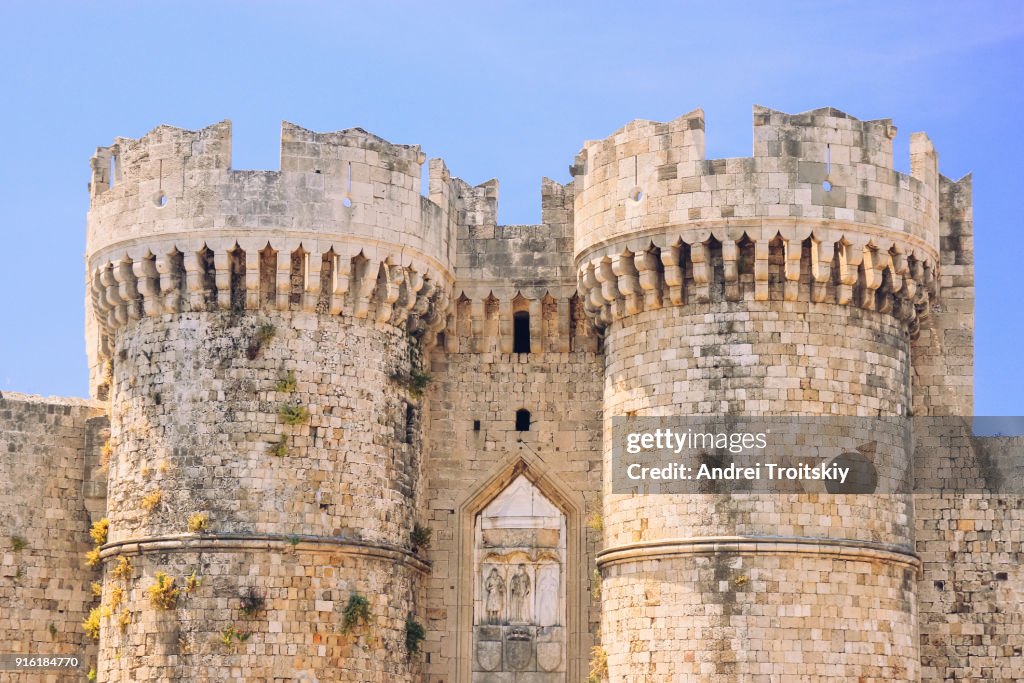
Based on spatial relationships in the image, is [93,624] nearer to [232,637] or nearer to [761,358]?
[232,637]

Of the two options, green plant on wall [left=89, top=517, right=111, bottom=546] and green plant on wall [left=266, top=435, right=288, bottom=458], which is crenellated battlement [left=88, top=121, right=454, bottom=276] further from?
green plant on wall [left=89, top=517, right=111, bottom=546]

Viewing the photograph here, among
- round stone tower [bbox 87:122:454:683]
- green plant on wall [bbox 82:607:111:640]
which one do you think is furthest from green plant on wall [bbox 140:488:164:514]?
green plant on wall [bbox 82:607:111:640]

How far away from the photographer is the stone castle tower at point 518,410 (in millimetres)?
22094

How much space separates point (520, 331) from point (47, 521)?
6.61m

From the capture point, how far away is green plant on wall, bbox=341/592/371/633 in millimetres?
22484

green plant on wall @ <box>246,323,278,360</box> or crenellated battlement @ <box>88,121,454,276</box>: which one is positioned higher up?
crenellated battlement @ <box>88,121,454,276</box>

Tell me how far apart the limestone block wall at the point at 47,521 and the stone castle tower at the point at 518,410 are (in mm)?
82

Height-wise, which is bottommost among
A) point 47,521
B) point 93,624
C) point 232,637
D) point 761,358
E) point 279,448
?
point 232,637

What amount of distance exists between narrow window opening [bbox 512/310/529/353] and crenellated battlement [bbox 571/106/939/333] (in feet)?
6.19

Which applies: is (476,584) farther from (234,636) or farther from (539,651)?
(234,636)

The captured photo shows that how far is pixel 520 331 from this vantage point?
25141 mm

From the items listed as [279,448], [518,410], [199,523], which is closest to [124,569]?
[199,523]

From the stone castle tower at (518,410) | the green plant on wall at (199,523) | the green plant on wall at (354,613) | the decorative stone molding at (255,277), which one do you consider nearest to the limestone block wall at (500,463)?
the stone castle tower at (518,410)

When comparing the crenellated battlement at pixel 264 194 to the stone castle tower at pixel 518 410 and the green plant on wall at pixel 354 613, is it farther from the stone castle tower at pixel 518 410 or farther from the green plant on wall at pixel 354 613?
the green plant on wall at pixel 354 613
